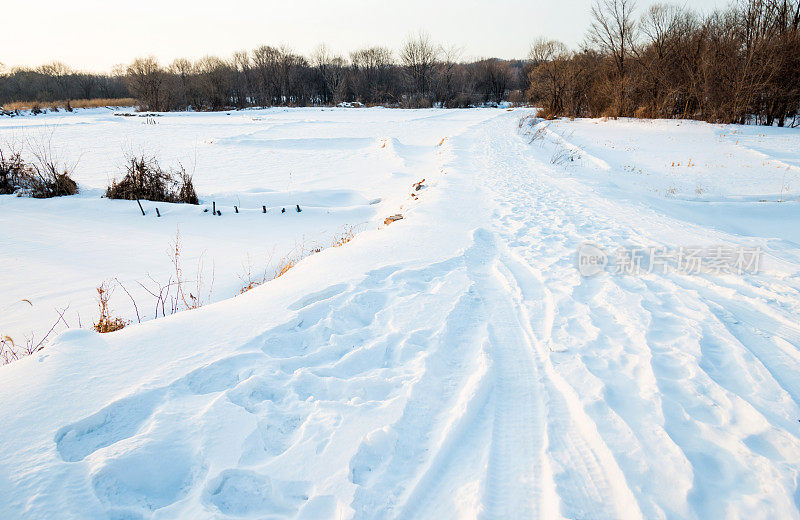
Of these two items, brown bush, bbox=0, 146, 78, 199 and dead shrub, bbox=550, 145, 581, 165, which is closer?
brown bush, bbox=0, 146, 78, 199

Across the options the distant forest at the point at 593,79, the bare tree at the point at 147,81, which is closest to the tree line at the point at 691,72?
the distant forest at the point at 593,79

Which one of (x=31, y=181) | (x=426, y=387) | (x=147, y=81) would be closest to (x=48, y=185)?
(x=31, y=181)

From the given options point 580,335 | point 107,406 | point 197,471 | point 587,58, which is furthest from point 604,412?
point 587,58

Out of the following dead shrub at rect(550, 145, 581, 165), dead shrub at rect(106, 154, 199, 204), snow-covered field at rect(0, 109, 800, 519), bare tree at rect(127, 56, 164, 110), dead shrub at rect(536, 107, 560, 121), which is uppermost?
bare tree at rect(127, 56, 164, 110)

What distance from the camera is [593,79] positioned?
2630 centimetres

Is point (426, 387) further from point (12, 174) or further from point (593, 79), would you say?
point (593, 79)

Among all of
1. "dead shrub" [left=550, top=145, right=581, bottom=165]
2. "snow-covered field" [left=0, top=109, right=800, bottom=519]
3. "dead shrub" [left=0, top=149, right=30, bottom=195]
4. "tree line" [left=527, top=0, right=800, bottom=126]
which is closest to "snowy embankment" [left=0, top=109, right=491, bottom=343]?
"snow-covered field" [left=0, top=109, right=800, bottom=519]

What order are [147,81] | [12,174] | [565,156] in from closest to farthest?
[12,174], [565,156], [147,81]

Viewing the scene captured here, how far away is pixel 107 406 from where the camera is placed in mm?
1810

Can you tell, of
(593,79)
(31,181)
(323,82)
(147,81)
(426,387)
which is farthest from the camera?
(323,82)

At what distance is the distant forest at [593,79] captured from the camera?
1545 cm

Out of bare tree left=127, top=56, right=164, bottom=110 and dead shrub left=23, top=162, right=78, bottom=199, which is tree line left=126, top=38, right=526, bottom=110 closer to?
bare tree left=127, top=56, right=164, bottom=110

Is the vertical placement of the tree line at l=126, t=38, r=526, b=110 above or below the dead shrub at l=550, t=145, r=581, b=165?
above

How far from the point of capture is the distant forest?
15453 mm
